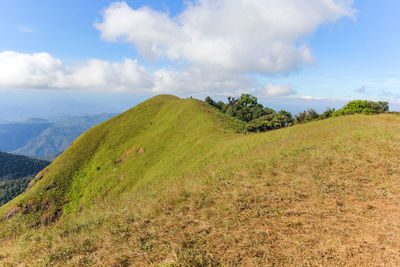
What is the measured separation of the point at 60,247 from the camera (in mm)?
6438

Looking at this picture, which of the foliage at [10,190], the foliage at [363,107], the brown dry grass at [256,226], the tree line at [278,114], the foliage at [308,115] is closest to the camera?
the brown dry grass at [256,226]

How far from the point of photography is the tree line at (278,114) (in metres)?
33.0

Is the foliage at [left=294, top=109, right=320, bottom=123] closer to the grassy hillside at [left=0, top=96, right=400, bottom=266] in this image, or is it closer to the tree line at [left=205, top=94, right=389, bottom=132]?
the tree line at [left=205, top=94, right=389, bottom=132]

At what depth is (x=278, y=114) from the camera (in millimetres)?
58344

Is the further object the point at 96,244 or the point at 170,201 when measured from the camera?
the point at 170,201

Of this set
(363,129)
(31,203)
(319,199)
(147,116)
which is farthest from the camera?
(147,116)

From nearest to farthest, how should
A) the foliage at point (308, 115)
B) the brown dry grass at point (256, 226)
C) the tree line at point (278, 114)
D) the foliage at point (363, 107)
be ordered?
the brown dry grass at point (256, 226)
the foliage at point (363, 107)
the tree line at point (278, 114)
the foliage at point (308, 115)

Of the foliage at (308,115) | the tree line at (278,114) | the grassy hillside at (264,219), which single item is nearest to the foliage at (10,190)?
the tree line at (278,114)

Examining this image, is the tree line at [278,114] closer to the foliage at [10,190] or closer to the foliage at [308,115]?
the foliage at [308,115]

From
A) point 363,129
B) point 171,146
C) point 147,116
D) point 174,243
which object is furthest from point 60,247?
point 147,116

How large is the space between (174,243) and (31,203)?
43348mm

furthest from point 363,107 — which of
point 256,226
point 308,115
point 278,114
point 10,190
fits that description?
point 10,190

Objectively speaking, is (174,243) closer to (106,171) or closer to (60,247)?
(60,247)

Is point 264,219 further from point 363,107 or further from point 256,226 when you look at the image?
point 363,107
